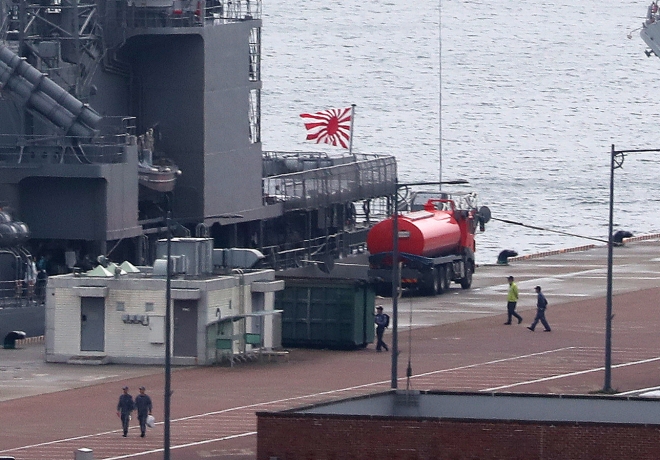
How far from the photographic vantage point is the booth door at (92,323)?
48.1m

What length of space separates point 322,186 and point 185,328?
20.9 meters

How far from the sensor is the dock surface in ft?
120

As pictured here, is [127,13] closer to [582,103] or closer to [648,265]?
[648,265]

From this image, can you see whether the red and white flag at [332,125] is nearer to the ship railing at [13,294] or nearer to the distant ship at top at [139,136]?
the distant ship at top at [139,136]

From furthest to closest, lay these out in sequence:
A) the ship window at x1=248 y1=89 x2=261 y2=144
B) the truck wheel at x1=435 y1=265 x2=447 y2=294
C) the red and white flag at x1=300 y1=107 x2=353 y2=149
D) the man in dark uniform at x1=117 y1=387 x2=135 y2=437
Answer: the red and white flag at x1=300 y1=107 x2=353 y2=149, the ship window at x1=248 y1=89 x2=261 y2=144, the truck wheel at x1=435 y1=265 x2=447 y2=294, the man in dark uniform at x1=117 y1=387 x2=135 y2=437

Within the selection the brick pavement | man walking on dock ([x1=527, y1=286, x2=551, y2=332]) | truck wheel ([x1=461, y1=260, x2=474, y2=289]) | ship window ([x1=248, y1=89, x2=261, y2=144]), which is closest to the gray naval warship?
ship window ([x1=248, y1=89, x2=261, y2=144])

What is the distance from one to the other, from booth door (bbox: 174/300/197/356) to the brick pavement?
3.40ft

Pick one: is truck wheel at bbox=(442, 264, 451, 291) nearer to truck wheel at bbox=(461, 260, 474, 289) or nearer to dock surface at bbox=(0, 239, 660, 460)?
dock surface at bbox=(0, 239, 660, 460)

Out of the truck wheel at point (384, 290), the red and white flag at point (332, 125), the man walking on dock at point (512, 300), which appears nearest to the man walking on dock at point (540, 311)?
the man walking on dock at point (512, 300)

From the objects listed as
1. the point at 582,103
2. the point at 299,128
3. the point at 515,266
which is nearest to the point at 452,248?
the point at 515,266

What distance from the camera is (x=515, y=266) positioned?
76250 millimetres

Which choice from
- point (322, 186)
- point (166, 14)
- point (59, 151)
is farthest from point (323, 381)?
point (322, 186)

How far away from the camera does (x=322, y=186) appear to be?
67812 millimetres

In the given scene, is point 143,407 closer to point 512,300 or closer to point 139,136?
point 512,300
